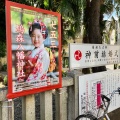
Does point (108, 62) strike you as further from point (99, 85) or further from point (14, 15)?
point (14, 15)

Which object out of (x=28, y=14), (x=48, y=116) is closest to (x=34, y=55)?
(x=28, y=14)

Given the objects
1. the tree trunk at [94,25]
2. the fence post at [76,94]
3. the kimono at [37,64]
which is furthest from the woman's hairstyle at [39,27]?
the tree trunk at [94,25]

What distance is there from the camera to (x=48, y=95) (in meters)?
2.89

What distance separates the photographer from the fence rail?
7.72ft

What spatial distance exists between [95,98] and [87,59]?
70 cm

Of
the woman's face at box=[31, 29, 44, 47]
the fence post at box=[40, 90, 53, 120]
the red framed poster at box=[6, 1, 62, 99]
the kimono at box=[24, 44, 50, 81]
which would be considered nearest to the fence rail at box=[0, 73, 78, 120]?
the fence post at box=[40, 90, 53, 120]

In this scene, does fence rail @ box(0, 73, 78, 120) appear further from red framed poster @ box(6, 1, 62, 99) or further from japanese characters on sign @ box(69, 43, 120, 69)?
japanese characters on sign @ box(69, 43, 120, 69)

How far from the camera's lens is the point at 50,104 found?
9.58 feet

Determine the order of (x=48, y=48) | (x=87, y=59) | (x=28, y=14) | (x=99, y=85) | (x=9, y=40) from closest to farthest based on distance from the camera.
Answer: (x=9, y=40)
(x=28, y=14)
(x=48, y=48)
(x=87, y=59)
(x=99, y=85)

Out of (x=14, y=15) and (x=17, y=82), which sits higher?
(x=14, y=15)

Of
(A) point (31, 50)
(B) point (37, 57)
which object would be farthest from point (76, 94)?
(A) point (31, 50)

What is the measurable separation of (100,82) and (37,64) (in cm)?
177

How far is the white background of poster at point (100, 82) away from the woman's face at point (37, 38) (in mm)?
1143

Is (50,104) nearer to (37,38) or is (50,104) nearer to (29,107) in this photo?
(29,107)
